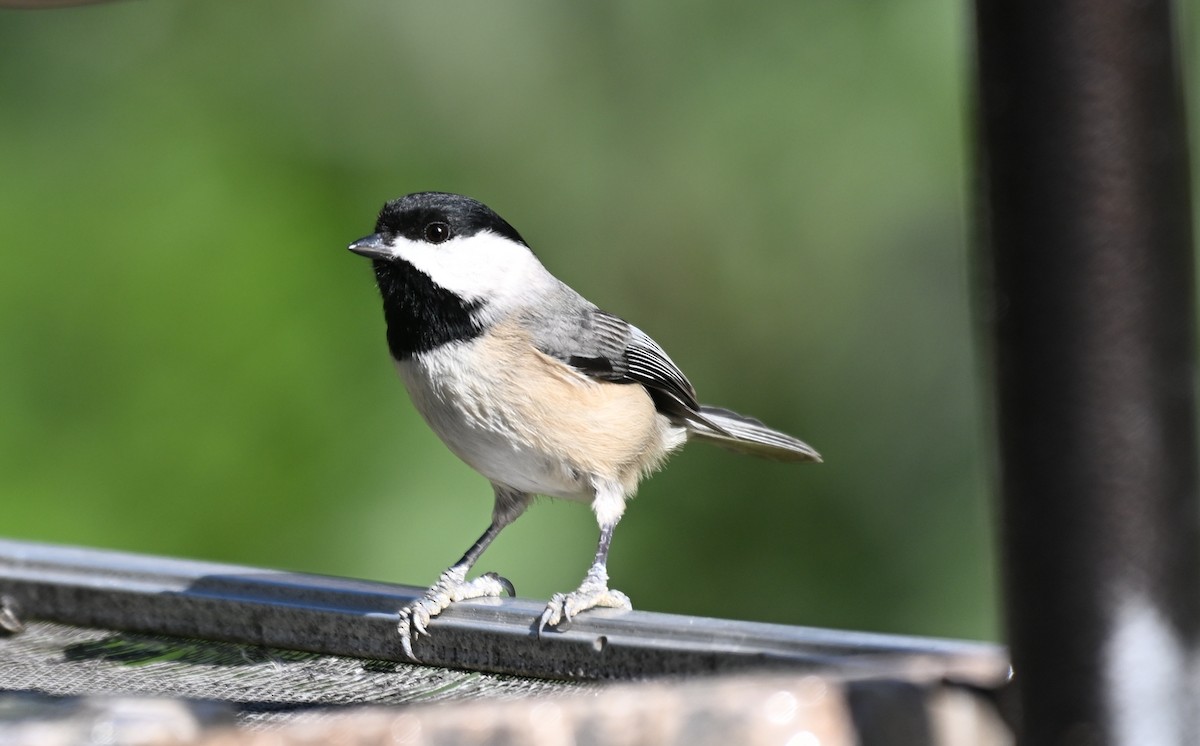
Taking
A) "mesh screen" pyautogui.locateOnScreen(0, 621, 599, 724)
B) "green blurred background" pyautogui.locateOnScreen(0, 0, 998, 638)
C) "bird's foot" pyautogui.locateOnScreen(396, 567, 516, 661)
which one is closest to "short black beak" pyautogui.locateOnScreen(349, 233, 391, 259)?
"bird's foot" pyautogui.locateOnScreen(396, 567, 516, 661)

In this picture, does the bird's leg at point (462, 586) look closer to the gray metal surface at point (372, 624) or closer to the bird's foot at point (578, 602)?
the gray metal surface at point (372, 624)

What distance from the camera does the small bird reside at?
1.94m

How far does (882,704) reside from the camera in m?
0.81

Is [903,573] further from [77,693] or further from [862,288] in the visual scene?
[77,693]

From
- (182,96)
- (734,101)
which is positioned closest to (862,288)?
(734,101)

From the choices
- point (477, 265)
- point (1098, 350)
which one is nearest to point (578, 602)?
point (477, 265)

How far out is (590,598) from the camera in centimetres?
173

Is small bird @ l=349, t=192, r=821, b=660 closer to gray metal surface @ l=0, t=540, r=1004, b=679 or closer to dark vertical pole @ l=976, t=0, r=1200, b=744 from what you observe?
gray metal surface @ l=0, t=540, r=1004, b=679

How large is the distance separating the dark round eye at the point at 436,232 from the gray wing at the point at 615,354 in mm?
194

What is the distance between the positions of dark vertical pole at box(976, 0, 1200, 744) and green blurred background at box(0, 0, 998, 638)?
1890mm

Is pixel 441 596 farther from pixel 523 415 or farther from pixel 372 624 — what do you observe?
pixel 523 415

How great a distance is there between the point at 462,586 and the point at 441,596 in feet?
0.64

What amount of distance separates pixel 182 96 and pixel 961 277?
1.62 meters

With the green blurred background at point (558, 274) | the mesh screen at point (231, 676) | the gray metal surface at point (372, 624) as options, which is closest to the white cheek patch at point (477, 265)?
the gray metal surface at point (372, 624)
